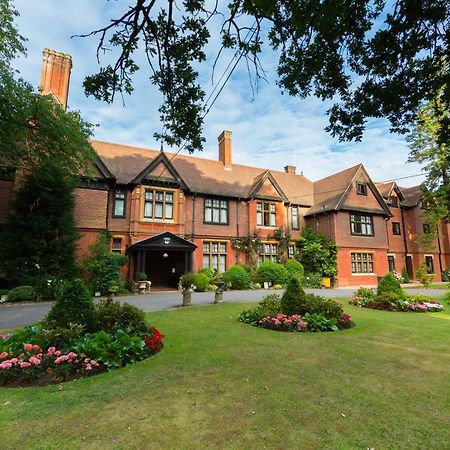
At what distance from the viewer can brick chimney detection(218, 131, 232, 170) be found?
2944 cm

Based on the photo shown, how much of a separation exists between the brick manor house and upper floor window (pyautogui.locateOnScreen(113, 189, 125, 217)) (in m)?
0.07

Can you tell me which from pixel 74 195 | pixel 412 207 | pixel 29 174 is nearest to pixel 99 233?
pixel 74 195

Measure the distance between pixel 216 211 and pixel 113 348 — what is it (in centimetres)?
1961

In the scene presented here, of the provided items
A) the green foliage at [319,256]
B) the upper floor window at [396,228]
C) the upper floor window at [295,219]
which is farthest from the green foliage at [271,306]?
the upper floor window at [396,228]

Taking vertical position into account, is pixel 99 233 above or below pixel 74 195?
below

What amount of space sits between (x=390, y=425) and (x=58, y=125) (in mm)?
16911

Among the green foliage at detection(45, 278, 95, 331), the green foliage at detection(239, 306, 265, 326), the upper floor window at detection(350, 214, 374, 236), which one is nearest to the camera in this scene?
the green foliage at detection(45, 278, 95, 331)

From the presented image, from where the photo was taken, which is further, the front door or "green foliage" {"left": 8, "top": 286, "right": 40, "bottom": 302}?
the front door

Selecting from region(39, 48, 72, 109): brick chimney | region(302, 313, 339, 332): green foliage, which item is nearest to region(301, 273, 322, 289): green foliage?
region(302, 313, 339, 332): green foliage

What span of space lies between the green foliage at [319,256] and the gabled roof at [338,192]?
2868 millimetres

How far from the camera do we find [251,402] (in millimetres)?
3994

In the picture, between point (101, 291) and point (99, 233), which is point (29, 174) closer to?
point (99, 233)

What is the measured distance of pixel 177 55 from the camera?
18.0ft

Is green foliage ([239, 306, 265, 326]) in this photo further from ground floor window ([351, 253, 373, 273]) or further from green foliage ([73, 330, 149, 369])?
ground floor window ([351, 253, 373, 273])
